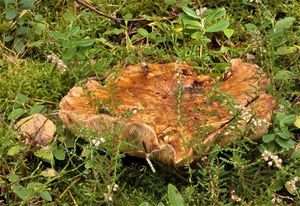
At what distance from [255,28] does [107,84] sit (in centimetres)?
90

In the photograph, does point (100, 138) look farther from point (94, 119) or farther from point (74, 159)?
point (74, 159)

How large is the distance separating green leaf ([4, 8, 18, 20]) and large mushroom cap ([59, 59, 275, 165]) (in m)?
0.77

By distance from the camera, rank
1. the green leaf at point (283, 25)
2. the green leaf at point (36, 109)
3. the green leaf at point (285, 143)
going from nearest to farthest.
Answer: the green leaf at point (285, 143)
the green leaf at point (36, 109)
the green leaf at point (283, 25)

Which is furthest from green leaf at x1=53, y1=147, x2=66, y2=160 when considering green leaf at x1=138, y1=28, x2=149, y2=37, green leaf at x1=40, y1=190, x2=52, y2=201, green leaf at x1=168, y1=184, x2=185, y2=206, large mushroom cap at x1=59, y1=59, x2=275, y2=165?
green leaf at x1=138, y1=28, x2=149, y2=37

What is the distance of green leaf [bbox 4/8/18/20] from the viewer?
3568 mm

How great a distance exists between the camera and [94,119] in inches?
107

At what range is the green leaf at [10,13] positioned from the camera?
3.57m

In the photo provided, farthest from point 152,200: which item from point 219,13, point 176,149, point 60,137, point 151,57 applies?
point 219,13

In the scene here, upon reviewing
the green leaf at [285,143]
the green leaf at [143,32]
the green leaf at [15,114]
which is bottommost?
the green leaf at [285,143]

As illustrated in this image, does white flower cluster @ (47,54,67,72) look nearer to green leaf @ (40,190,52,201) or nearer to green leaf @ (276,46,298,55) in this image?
green leaf @ (40,190,52,201)

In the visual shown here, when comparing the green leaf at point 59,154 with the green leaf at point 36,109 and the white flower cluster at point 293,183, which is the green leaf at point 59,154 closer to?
the green leaf at point 36,109

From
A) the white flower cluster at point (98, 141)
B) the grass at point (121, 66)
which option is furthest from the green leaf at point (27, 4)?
the white flower cluster at point (98, 141)

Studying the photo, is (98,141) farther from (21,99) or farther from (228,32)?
(228,32)

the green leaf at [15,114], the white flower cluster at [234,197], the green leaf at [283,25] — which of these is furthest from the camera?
the green leaf at [283,25]
